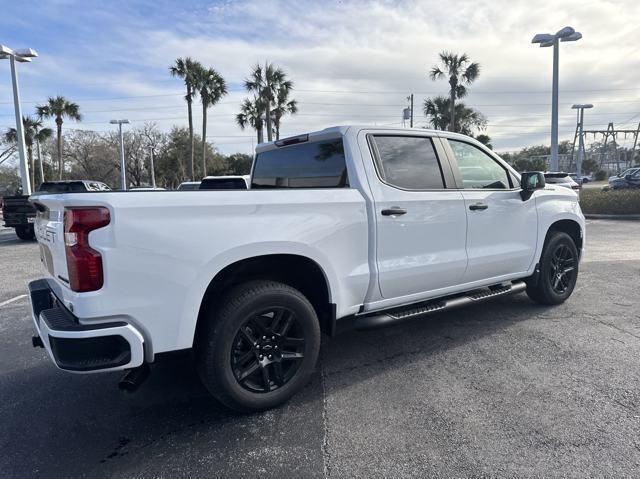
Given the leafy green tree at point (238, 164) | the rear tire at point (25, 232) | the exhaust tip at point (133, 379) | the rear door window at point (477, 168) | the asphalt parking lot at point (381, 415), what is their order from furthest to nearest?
the leafy green tree at point (238, 164), the rear tire at point (25, 232), the rear door window at point (477, 168), the exhaust tip at point (133, 379), the asphalt parking lot at point (381, 415)

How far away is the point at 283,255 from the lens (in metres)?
3.04

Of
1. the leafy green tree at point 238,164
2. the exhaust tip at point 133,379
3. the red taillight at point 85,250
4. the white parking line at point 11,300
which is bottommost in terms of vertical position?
the white parking line at point 11,300

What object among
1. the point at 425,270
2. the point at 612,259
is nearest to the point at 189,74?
the point at 612,259

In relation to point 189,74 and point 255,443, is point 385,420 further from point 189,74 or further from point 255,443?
point 189,74

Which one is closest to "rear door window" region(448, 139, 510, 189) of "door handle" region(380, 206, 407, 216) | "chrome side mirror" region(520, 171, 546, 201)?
"chrome side mirror" region(520, 171, 546, 201)

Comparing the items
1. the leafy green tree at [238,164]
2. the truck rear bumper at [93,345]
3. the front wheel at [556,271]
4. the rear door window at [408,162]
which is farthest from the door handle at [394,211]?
the leafy green tree at [238,164]

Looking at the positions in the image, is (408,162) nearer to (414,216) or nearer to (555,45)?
(414,216)

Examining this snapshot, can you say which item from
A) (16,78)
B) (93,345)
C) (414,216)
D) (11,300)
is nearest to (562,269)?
(414,216)

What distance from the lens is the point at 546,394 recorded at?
3186mm

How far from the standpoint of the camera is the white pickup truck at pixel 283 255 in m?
2.39

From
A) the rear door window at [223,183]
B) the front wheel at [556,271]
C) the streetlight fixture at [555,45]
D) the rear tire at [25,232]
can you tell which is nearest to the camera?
the front wheel at [556,271]

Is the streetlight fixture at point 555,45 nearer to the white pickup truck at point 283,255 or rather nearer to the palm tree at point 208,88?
the white pickup truck at point 283,255

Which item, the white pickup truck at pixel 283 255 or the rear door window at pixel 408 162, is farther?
the rear door window at pixel 408 162

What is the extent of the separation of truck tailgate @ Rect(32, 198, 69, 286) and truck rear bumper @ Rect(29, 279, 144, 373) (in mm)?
307
